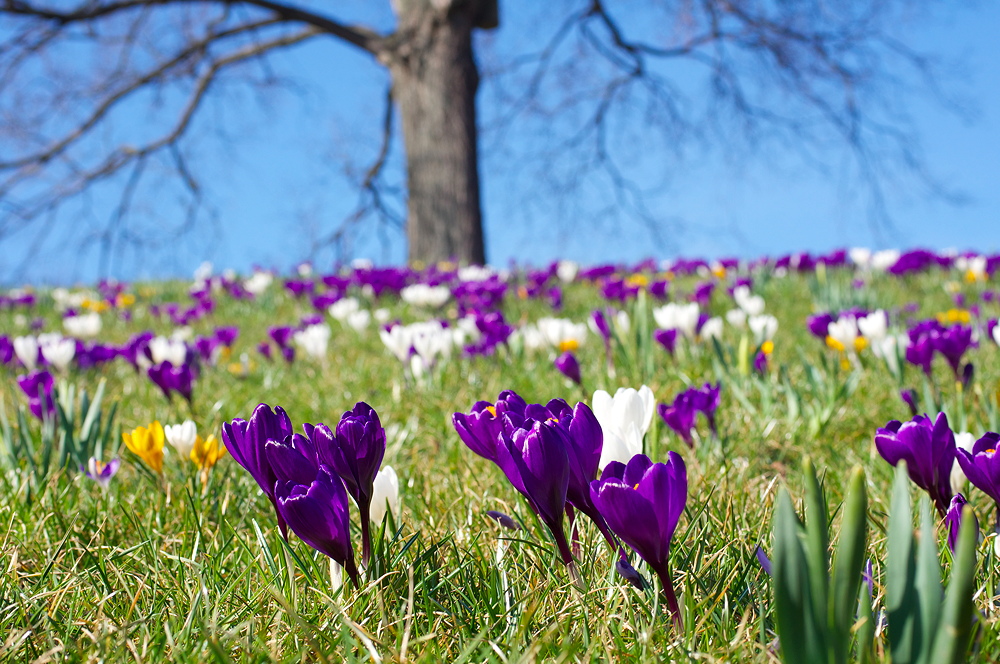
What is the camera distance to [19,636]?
44.8 inches

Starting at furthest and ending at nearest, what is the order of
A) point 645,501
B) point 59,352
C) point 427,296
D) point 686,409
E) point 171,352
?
1. point 427,296
2. point 59,352
3. point 171,352
4. point 686,409
5. point 645,501

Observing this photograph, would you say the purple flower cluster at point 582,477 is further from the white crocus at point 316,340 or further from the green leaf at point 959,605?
the white crocus at point 316,340

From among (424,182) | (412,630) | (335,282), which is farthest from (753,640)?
(424,182)

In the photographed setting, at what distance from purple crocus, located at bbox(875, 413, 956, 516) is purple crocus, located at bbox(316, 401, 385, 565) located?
2.65 feet

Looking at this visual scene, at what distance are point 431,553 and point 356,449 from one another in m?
0.26

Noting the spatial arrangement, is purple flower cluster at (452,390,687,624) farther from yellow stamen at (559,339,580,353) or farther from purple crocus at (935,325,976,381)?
yellow stamen at (559,339,580,353)

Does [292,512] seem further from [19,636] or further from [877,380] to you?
[877,380]

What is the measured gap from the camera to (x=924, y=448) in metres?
1.24

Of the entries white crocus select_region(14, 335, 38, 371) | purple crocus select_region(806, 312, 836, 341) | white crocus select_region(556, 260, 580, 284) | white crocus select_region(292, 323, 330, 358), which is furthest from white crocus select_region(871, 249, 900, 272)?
white crocus select_region(14, 335, 38, 371)

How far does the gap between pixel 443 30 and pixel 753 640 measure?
12178 millimetres

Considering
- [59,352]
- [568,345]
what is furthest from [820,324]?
[59,352]

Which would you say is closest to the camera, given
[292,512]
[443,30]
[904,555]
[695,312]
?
[904,555]

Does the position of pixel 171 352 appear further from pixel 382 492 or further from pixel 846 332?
pixel 846 332

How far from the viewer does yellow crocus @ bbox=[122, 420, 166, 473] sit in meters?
1.85
